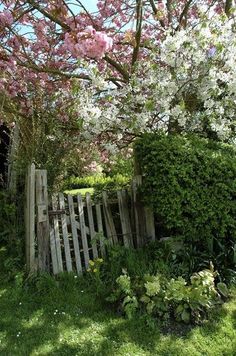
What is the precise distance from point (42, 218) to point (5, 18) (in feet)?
8.23

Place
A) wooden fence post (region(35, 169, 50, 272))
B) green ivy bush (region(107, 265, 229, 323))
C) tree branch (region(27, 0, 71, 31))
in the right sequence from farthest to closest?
tree branch (region(27, 0, 71, 31)), wooden fence post (region(35, 169, 50, 272)), green ivy bush (region(107, 265, 229, 323))

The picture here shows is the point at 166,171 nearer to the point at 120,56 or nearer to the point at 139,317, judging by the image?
the point at 139,317

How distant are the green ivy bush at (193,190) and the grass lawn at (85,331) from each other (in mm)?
886

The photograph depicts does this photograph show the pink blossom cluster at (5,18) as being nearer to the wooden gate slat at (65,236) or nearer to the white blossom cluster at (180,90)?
the white blossom cluster at (180,90)

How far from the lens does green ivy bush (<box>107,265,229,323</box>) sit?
3463 mm

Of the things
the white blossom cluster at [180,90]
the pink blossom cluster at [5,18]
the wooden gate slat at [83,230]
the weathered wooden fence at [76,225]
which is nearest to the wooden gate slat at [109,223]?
the weathered wooden fence at [76,225]

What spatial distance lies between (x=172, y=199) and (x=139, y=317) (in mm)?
1345

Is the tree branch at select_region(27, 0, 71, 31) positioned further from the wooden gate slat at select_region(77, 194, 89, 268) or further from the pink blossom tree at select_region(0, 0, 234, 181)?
the wooden gate slat at select_region(77, 194, 89, 268)

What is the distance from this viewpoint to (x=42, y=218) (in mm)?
4164

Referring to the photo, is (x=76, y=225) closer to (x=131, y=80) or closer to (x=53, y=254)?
(x=53, y=254)

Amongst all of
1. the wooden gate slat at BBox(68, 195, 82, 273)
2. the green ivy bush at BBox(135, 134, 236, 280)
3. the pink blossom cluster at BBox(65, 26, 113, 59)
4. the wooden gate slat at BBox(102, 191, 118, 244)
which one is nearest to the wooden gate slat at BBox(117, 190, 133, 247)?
the wooden gate slat at BBox(102, 191, 118, 244)

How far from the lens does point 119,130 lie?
4.96 m

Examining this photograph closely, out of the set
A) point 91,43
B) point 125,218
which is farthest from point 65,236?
point 91,43

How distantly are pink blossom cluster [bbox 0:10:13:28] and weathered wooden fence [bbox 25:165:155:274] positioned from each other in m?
1.90
